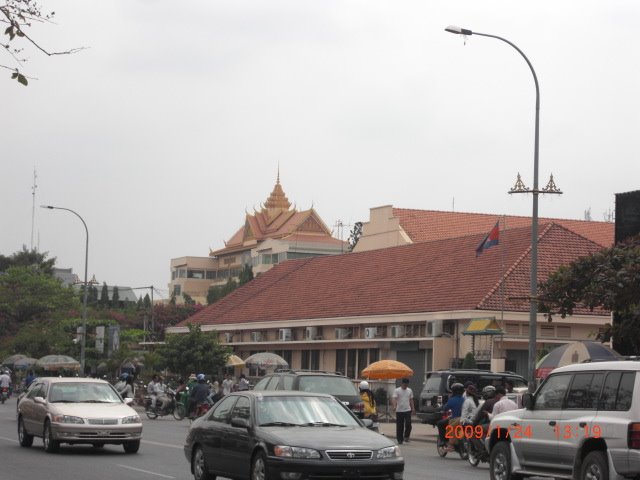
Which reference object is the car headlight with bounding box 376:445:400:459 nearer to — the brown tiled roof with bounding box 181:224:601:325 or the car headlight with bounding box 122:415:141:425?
the car headlight with bounding box 122:415:141:425

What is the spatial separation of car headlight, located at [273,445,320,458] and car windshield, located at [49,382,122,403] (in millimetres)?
10059

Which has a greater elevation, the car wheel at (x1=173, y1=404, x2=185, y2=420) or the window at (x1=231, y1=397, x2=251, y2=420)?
the window at (x1=231, y1=397, x2=251, y2=420)

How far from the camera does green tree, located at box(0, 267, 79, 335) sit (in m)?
94.6

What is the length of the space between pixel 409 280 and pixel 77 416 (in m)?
34.7

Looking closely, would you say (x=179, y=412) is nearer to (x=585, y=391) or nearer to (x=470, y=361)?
(x=470, y=361)

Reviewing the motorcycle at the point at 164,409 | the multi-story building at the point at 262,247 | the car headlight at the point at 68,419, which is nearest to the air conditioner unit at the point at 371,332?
the motorcycle at the point at 164,409

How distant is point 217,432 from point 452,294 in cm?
3421

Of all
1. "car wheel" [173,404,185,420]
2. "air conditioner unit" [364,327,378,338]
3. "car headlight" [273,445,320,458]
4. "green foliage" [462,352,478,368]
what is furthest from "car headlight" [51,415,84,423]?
"air conditioner unit" [364,327,378,338]

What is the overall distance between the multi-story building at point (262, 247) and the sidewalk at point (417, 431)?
83704 mm

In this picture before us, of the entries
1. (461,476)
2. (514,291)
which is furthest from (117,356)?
(461,476)

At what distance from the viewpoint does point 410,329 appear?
5206cm

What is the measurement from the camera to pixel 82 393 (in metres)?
24.9

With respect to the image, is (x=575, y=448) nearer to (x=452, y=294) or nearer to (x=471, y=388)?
(x=471, y=388)

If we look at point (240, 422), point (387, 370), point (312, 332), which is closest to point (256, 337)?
point (312, 332)
